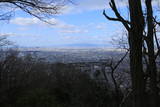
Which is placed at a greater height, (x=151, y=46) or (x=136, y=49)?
(x=151, y=46)

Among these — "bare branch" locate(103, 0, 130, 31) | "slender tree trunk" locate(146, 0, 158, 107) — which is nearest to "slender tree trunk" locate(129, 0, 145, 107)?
"bare branch" locate(103, 0, 130, 31)

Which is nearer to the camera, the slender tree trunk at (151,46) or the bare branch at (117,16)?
the bare branch at (117,16)

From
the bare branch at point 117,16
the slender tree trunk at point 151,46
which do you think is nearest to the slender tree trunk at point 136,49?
the bare branch at point 117,16

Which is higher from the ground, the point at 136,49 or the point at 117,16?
the point at 117,16

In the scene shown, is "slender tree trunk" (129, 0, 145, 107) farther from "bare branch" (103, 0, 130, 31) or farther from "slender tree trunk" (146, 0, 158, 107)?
"slender tree trunk" (146, 0, 158, 107)

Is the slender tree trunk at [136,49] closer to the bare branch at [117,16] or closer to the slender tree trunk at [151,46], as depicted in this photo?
the bare branch at [117,16]

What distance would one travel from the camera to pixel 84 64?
1612 inches

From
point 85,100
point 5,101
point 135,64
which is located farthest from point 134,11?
point 85,100

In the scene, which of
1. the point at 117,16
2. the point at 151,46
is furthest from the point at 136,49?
the point at 151,46

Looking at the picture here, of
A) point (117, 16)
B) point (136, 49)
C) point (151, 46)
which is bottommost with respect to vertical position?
point (136, 49)

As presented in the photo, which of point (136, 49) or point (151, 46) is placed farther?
point (151, 46)

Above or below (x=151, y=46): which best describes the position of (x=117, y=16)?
above

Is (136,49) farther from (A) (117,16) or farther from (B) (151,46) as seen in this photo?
(B) (151,46)

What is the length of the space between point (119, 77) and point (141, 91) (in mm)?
21800
